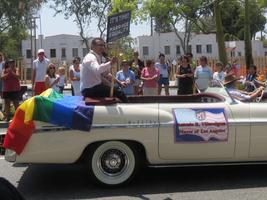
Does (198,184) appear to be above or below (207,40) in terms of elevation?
below

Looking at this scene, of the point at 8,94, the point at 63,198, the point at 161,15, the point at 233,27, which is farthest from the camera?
the point at 233,27

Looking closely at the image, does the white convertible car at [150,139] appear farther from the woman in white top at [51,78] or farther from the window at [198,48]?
the window at [198,48]

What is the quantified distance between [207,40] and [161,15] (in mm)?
42248

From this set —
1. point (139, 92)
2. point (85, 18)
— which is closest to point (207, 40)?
point (85, 18)

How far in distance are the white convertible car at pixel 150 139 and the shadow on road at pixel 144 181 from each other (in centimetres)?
26

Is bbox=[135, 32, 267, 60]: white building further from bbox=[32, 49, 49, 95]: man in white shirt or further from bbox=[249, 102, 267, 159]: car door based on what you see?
bbox=[249, 102, 267, 159]: car door

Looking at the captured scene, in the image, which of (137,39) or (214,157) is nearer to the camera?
(214,157)

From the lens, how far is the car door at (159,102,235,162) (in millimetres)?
6480

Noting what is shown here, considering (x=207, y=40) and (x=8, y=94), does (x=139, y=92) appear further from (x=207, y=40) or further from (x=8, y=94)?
(x=207, y=40)

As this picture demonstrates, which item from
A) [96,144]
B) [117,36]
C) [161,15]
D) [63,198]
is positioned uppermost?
[161,15]

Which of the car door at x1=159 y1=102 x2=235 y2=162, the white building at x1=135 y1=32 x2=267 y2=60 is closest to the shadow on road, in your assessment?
the car door at x1=159 y1=102 x2=235 y2=162

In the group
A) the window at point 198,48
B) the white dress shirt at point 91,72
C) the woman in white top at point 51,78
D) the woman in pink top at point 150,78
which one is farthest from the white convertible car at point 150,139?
the window at point 198,48

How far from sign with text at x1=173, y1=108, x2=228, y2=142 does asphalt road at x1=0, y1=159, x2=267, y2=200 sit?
0.60 meters

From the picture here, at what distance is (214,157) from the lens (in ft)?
21.7
